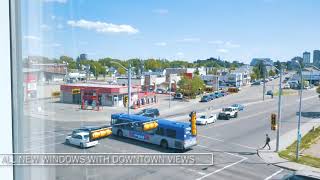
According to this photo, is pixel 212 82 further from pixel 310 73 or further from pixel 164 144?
pixel 310 73

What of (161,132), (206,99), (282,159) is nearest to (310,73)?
→ (282,159)

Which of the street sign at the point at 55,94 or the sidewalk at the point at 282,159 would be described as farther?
the sidewalk at the point at 282,159

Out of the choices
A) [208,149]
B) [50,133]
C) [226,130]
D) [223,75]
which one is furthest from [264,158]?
[223,75]

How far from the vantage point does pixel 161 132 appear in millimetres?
4637

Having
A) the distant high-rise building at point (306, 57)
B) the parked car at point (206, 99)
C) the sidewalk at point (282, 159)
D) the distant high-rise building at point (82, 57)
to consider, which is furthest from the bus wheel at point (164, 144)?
the parked car at point (206, 99)

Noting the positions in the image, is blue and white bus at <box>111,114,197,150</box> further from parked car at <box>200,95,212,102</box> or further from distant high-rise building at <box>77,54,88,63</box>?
parked car at <box>200,95,212,102</box>

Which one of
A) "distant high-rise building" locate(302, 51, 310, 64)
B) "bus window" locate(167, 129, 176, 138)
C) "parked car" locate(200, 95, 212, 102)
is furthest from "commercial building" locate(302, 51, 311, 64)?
"parked car" locate(200, 95, 212, 102)

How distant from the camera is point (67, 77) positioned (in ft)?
1.62

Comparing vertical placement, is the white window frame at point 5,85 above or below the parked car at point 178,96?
above

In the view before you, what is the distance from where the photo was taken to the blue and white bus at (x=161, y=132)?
4.43 m

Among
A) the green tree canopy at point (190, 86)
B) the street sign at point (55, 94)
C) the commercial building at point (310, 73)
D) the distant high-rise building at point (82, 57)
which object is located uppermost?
the distant high-rise building at point (82, 57)

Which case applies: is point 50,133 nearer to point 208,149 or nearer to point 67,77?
point 67,77

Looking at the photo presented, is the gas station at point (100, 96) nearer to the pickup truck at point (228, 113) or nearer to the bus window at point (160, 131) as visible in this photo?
the bus window at point (160, 131)

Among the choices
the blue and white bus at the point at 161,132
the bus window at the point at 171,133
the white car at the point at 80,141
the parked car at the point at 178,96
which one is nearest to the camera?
the white car at the point at 80,141
